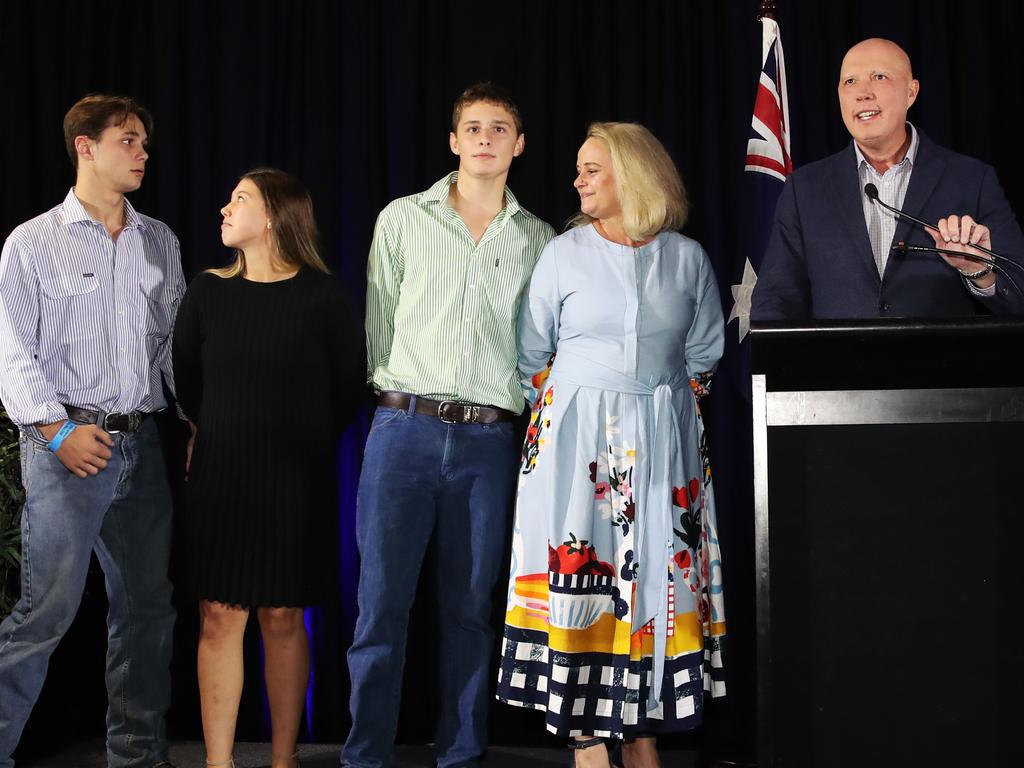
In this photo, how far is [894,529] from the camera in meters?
1.44

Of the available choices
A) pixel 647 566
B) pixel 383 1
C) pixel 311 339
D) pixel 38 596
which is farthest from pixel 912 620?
pixel 383 1

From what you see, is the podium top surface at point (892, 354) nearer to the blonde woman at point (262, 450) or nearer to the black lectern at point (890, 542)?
the black lectern at point (890, 542)

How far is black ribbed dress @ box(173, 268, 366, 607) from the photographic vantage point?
2.81 m

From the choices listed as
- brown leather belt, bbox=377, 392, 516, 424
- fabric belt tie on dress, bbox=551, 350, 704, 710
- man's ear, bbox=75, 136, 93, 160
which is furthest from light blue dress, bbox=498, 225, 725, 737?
man's ear, bbox=75, 136, 93, 160

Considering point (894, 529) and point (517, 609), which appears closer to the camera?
point (894, 529)

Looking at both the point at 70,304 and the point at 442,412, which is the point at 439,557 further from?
the point at 70,304

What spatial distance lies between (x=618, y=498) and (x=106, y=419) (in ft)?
4.65

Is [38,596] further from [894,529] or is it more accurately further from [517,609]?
[894,529]

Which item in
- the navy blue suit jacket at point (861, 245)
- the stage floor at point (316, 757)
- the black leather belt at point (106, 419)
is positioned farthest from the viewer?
the stage floor at point (316, 757)

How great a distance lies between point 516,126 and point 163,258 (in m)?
1.12

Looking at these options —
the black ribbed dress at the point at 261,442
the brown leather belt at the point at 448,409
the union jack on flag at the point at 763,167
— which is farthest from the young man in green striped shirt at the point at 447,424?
the union jack on flag at the point at 763,167

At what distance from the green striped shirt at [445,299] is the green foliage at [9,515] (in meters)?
1.13

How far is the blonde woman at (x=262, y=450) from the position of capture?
2818 mm

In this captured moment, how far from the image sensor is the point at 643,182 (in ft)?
9.21
